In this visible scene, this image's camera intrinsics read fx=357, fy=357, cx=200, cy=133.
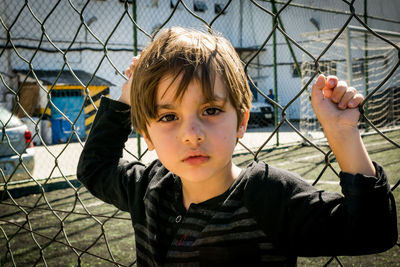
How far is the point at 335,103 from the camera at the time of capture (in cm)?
77

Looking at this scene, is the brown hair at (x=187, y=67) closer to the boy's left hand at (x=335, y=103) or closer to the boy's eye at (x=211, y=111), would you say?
the boy's eye at (x=211, y=111)

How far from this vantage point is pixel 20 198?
380 cm

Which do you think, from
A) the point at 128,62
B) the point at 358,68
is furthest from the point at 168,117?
the point at 128,62

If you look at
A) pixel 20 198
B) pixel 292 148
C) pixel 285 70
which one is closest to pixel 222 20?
pixel 285 70

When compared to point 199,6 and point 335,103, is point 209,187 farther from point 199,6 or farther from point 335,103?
point 199,6

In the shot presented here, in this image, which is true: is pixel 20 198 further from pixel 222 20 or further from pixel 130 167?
pixel 222 20

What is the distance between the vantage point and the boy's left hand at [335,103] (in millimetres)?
742

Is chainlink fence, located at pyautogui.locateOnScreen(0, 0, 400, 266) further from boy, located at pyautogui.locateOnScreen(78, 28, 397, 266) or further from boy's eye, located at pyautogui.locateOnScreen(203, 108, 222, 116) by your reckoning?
boy's eye, located at pyautogui.locateOnScreen(203, 108, 222, 116)

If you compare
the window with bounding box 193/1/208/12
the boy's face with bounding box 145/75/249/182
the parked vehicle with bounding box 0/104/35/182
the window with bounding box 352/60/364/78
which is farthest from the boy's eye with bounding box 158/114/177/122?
the window with bounding box 193/1/208/12

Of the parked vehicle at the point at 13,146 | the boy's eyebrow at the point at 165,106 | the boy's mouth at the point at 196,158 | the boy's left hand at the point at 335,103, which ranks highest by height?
the boy's left hand at the point at 335,103

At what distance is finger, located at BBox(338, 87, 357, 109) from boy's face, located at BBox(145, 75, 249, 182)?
0.84 feet

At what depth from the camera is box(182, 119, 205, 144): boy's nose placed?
0.81 meters

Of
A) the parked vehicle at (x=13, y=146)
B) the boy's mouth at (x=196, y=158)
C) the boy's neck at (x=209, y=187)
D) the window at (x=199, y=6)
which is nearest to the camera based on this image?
the boy's mouth at (x=196, y=158)

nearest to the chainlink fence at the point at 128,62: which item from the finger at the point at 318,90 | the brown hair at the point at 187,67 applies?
the brown hair at the point at 187,67
